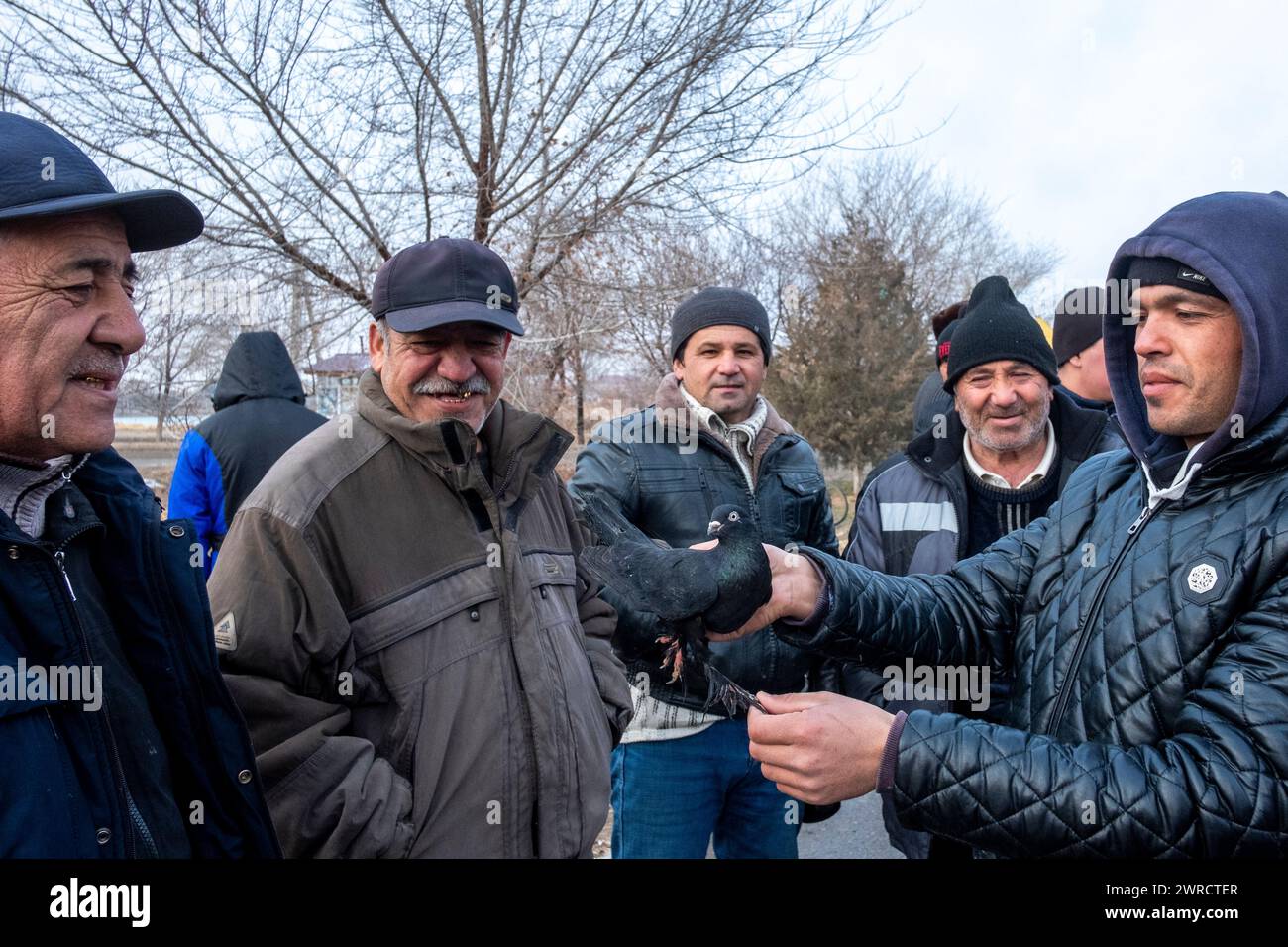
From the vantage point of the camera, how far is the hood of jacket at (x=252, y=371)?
454 cm

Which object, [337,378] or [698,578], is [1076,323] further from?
[337,378]

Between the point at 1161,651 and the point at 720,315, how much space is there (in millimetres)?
2349

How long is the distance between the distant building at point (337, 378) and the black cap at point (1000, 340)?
383cm

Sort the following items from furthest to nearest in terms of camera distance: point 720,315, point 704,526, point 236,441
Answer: point 236,441 → point 720,315 → point 704,526

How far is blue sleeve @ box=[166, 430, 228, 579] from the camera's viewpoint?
4316 mm

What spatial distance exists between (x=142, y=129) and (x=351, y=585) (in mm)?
3652

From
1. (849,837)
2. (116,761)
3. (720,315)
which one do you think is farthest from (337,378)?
(116,761)

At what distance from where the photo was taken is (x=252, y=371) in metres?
4.55

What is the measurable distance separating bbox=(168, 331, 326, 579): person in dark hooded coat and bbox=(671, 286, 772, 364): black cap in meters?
2.08

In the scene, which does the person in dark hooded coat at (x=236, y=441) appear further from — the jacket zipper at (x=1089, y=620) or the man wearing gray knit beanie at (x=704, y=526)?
the jacket zipper at (x=1089, y=620)

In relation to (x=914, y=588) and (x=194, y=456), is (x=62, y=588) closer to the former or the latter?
(x=914, y=588)

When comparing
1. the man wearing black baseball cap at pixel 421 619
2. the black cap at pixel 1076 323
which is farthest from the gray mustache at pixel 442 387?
the black cap at pixel 1076 323

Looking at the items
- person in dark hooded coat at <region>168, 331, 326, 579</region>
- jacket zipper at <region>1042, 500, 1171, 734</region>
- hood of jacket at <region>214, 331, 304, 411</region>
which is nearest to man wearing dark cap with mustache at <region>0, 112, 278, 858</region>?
jacket zipper at <region>1042, 500, 1171, 734</region>

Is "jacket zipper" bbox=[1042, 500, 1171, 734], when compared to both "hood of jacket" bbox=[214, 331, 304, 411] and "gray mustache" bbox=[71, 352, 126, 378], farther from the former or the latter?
"hood of jacket" bbox=[214, 331, 304, 411]
